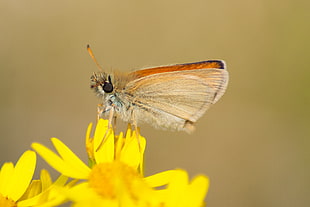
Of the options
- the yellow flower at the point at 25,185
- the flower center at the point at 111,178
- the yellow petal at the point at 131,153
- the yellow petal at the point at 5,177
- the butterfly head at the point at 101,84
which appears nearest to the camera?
the flower center at the point at 111,178

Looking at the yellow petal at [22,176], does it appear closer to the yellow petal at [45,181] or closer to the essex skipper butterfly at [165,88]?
the yellow petal at [45,181]

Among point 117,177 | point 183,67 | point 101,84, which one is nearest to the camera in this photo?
point 117,177

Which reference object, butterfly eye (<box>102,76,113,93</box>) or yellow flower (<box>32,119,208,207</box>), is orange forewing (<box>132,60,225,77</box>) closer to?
butterfly eye (<box>102,76,113,93</box>)

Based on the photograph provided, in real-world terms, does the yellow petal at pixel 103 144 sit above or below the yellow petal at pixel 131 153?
above

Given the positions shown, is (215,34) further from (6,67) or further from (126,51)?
(6,67)

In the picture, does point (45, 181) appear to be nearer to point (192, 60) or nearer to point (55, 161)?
point (55, 161)

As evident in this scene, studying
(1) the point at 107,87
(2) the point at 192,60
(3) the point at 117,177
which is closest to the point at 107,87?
(1) the point at 107,87

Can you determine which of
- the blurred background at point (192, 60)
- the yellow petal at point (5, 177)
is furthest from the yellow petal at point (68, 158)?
the blurred background at point (192, 60)

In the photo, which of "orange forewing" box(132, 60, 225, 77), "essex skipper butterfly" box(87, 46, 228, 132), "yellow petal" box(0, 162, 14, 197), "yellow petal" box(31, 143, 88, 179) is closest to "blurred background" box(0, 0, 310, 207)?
"essex skipper butterfly" box(87, 46, 228, 132)
